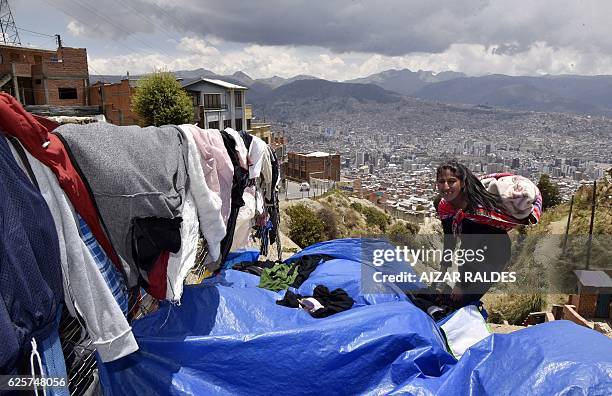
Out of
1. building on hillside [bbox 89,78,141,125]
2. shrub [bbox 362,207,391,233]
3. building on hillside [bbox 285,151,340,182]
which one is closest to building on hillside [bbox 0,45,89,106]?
building on hillside [bbox 89,78,141,125]

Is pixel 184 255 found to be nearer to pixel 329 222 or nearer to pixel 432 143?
pixel 329 222

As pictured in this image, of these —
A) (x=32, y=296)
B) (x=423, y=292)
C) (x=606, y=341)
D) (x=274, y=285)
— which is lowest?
(x=423, y=292)

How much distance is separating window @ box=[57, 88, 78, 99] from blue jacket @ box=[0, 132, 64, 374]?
1923cm

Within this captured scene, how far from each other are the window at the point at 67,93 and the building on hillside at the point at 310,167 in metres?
32.0

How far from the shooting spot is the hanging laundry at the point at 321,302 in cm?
248

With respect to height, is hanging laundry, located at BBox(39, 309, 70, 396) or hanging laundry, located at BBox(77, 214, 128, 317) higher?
hanging laundry, located at BBox(77, 214, 128, 317)

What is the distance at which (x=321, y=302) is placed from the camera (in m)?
2.63

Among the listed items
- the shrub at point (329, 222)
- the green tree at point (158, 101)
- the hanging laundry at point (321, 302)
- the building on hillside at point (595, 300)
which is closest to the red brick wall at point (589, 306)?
the building on hillside at point (595, 300)

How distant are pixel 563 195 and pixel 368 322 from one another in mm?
25792

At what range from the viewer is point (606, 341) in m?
1.70

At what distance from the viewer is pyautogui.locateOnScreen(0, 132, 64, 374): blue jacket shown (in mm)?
1130

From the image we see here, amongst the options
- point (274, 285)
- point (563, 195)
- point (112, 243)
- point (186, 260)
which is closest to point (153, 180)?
point (112, 243)

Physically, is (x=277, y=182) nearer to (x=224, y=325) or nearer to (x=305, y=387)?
(x=224, y=325)

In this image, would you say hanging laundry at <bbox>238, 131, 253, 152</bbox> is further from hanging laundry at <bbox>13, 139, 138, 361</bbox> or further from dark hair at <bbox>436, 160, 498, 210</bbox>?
hanging laundry at <bbox>13, 139, 138, 361</bbox>
